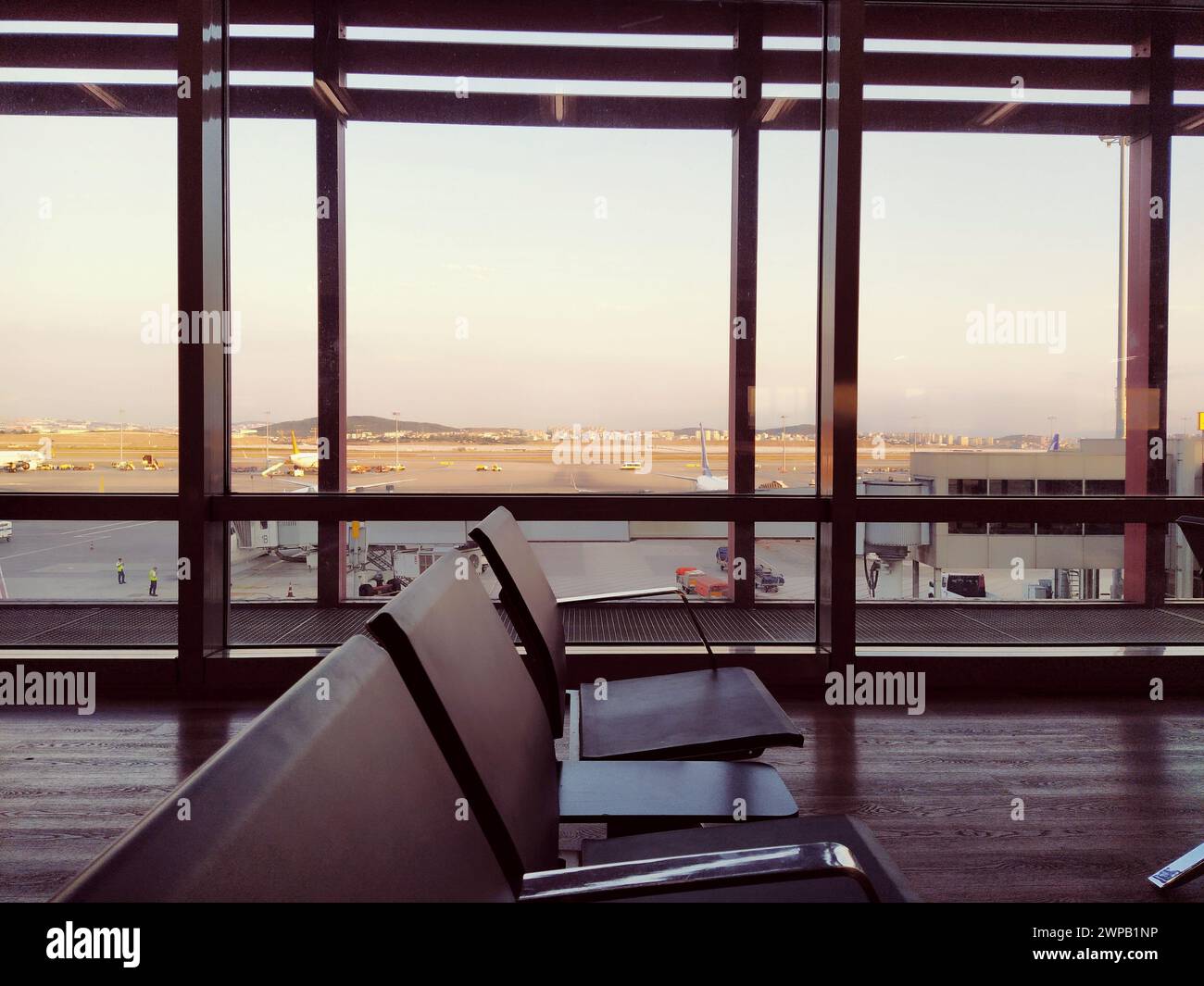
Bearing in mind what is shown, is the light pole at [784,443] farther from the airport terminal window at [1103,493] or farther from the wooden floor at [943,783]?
the airport terminal window at [1103,493]

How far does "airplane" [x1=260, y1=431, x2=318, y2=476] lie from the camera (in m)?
3.71

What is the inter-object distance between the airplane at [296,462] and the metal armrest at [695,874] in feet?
10.4

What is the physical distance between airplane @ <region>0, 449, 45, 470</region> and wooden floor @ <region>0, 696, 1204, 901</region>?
1.12 metres

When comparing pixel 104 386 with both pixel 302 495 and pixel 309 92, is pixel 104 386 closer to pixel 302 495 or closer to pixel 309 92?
pixel 302 495

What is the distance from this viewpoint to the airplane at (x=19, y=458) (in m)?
3.61

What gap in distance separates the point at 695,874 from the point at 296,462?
3.30 metres

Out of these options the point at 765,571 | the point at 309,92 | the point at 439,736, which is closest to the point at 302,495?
the point at 309,92

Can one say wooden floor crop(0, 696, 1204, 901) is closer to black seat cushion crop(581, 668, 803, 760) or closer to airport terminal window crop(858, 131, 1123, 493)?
black seat cushion crop(581, 668, 803, 760)

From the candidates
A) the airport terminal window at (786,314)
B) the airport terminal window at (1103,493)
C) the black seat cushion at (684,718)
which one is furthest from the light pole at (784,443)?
the black seat cushion at (684,718)

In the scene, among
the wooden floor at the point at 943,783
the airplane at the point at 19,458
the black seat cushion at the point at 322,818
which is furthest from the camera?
the airplane at the point at 19,458
